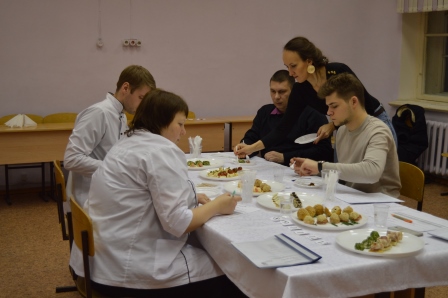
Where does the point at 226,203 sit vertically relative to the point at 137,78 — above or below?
below

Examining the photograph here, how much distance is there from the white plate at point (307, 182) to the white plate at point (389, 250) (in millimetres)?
769

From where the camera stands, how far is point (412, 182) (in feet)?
9.43

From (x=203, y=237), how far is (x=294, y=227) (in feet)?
1.18

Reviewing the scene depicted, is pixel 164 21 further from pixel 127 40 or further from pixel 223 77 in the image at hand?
pixel 223 77

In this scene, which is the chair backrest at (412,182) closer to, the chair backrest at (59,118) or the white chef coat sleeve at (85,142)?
the white chef coat sleeve at (85,142)

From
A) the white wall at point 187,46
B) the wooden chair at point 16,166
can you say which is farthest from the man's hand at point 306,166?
the white wall at point 187,46

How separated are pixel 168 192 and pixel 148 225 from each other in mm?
167

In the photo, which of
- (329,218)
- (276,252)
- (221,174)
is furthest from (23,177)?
(276,252)

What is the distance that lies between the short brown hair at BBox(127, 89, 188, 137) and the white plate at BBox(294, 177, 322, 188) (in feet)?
2.77

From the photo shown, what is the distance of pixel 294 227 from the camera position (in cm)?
206

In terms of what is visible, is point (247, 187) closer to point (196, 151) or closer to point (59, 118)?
point (196, 151)

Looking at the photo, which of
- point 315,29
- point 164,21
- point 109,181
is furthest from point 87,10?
point 109,181

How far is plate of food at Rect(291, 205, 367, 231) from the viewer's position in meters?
2.01

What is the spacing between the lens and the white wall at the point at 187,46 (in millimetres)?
5504
